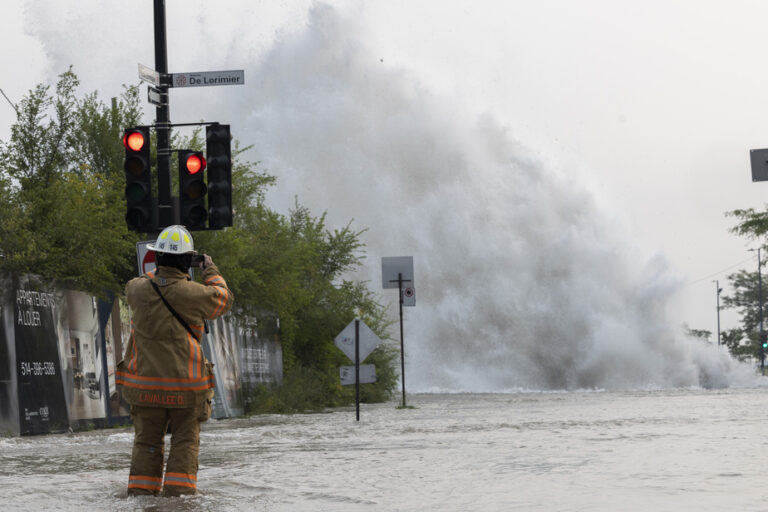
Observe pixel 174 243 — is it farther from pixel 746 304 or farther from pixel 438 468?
pixel 746 304

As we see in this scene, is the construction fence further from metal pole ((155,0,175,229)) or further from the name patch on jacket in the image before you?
the name patch on jacket

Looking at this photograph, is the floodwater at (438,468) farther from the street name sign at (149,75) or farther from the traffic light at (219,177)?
the street name sign at (149,75)

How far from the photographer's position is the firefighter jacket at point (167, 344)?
847cm

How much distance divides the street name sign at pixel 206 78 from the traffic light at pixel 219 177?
1.00 metres

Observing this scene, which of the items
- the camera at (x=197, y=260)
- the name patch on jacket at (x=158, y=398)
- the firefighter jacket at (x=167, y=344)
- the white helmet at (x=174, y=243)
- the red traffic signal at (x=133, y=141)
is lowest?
the name patch on jacket at (x=158, y=398)

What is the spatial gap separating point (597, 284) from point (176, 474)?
44340 millimetres

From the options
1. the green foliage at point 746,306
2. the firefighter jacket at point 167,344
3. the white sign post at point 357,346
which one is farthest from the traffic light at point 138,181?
the green foliage at point 746,306

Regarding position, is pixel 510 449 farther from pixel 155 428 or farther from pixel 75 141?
pixel 75 141

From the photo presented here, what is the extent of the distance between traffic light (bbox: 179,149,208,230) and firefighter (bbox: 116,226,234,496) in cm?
544

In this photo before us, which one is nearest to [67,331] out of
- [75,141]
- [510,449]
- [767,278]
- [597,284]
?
[75,141]

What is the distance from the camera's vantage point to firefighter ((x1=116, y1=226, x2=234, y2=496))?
8477mm

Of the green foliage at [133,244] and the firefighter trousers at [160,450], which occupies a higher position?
the green foliage at [133,244]

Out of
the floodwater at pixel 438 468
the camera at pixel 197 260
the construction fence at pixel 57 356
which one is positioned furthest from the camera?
the construction fence at pixel 57 356

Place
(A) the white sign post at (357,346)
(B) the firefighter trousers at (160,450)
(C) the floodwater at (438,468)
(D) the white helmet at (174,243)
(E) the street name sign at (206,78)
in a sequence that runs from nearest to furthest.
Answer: (C) the floodwater at (438,468) → (B) the firefighter trousers at (160,450) → (D) the white helmet at (174,243) → (E) the street name sign at (206,78) → (A) the white sign post at (357,346)
